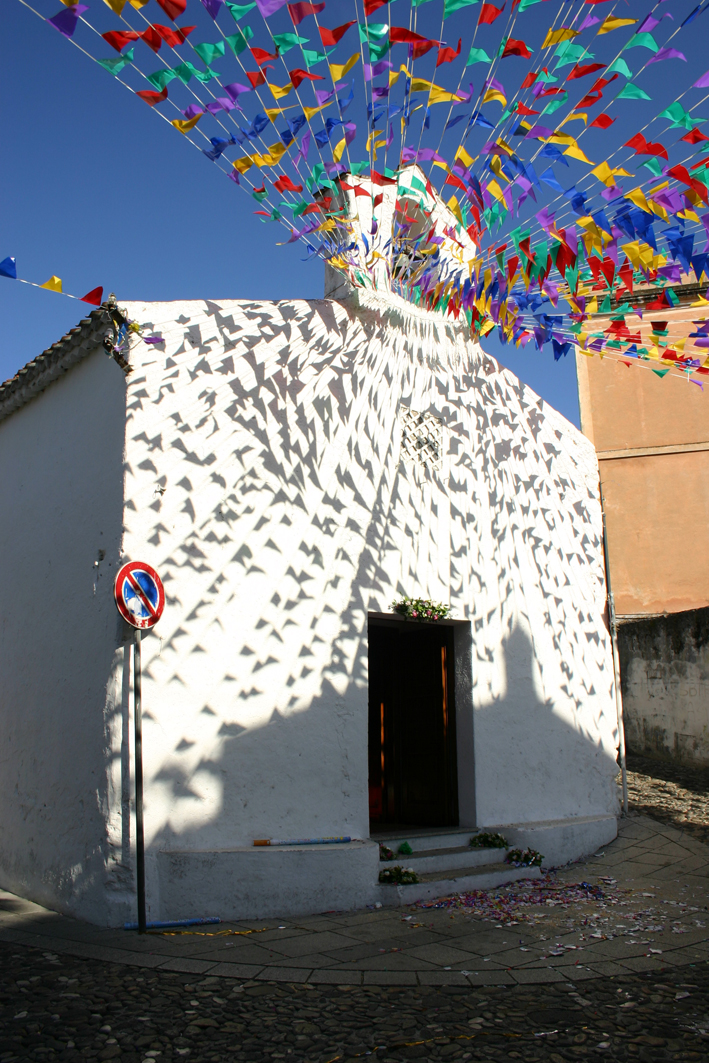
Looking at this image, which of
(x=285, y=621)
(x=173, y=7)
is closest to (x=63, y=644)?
(x=285, y=621)

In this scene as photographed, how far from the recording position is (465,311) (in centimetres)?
661

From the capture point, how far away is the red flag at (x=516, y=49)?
3844 millimetres

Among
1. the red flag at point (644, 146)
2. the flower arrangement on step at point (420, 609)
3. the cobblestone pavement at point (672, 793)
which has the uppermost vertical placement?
the red flag at point (644, 146)

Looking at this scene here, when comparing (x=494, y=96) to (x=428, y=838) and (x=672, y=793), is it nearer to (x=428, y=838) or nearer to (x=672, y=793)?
(x=428, y=838)

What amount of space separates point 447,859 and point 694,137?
4.99 metres

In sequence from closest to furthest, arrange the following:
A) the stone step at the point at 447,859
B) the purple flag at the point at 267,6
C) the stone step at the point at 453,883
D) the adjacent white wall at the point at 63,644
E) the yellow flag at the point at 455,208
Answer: the purple flag at the point at 267,6 → the adjacent white wall at the point at 63,644 → the yellow flag at the point at 455,208 → the stone step at the point at 453,883 → the stone step at the point at 447,859

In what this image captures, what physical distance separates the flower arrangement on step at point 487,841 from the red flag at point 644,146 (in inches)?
195

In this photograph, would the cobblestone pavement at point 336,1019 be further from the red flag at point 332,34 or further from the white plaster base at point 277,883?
the red flag at point 332,34

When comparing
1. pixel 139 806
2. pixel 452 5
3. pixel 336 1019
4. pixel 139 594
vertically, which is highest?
pixel 452 5

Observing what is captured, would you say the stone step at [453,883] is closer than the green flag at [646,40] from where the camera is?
No

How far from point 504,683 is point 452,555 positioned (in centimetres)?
123

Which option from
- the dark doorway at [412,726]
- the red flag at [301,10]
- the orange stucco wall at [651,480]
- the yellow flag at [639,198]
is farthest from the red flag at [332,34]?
the orange stucco wall at [651,480]

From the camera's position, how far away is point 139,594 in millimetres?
4488

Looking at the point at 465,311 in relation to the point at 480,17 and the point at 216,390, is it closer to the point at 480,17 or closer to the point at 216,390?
the point at 216,390
